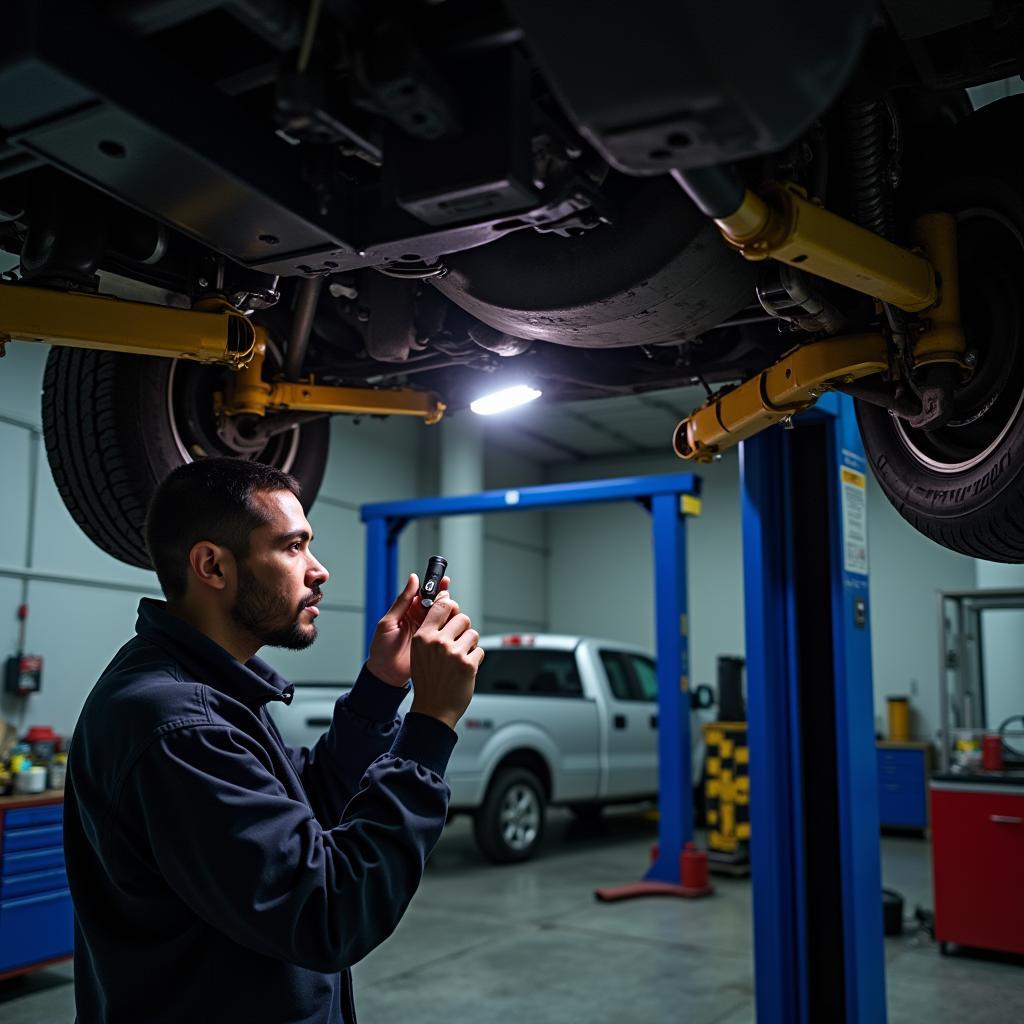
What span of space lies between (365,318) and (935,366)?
1.24 metres

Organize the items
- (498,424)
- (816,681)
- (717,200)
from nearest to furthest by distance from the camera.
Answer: (717,200)
(816,681)
(498,424)

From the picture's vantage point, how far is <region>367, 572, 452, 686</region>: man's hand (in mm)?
1761

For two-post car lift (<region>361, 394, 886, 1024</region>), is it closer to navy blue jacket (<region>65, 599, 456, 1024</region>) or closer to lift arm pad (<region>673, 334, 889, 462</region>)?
lift arm pad (<region>673, 334, 889, 462</region>)

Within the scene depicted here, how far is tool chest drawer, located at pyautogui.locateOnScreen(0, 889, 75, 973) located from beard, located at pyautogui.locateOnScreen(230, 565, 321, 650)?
3.11 meters

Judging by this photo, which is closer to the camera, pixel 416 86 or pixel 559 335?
Answer: pixel 416 86

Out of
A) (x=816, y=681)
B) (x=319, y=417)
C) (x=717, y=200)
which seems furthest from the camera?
(x=816, y=681)

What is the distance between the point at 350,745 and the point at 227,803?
542 millimetres

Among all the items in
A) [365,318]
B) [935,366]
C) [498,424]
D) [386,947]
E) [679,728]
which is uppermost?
[498,424]

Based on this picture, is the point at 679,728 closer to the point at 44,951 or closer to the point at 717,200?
the point at 44,951

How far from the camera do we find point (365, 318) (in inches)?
92.6

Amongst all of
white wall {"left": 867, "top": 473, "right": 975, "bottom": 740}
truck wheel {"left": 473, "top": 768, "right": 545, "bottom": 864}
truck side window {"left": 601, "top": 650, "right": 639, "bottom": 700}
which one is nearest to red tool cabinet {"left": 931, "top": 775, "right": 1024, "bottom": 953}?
truck wheel {"left": 473, "top": 768, "right": 545, "bottom": 864}

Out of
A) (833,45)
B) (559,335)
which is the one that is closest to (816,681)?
(559,335)

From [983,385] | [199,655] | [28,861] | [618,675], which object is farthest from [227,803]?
[618,675]

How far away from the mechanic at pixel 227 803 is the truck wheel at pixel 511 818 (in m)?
5.29
